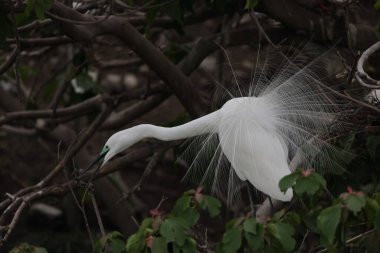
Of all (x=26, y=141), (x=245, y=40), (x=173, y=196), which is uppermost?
(x=245, y=40)

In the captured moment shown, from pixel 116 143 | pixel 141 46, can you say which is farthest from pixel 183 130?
pixel 141 46

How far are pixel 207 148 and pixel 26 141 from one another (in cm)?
392

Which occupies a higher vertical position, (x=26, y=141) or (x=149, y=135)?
(x=149, y=135)

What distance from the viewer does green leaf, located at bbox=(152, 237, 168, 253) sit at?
99.3 inches

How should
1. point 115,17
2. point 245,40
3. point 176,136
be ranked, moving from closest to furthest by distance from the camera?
point 176,136 < point 115,17 < point 245,40

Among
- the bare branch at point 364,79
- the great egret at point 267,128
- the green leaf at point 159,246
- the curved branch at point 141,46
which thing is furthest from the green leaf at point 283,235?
the curved branch at point 141,46

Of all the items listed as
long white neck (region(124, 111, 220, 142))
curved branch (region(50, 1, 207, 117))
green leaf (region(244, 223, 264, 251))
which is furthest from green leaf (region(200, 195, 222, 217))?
curved branch (region(50, 1, 207, 117))

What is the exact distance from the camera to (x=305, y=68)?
3482mm

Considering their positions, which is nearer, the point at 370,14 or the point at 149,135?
the point at 149,135

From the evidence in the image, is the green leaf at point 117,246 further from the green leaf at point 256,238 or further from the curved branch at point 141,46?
the curved branch at point 141,46

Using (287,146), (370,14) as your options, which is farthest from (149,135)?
(370,14)

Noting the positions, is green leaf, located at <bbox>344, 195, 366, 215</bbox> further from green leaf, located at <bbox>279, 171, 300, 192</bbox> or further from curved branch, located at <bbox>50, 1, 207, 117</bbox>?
curved branch, located at <bbox>50, 1, 207, 117</bbox>

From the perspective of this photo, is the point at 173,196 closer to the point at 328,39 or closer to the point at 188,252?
the point at 328,39

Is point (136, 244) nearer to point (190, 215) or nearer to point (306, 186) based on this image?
point (190, 215)
